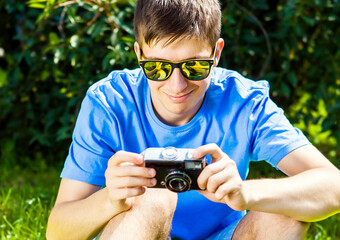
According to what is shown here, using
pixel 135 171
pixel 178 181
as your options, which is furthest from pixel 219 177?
pixel 135 171

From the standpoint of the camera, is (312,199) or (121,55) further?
(121,55)

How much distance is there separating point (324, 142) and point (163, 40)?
2813mm

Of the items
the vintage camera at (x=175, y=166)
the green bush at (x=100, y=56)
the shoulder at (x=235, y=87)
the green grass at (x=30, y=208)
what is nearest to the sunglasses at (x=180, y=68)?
the shoulder at (x=235, y=87)

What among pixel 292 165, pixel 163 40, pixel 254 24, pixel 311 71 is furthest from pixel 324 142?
pixel 163 40

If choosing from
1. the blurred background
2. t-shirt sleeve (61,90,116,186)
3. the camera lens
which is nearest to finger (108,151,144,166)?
the camera lens

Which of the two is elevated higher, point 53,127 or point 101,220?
point 101,220

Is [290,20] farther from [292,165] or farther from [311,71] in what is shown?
[292,165]

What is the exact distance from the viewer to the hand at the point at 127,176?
6.31ft

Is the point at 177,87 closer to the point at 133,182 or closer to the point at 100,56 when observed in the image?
the point at 133,182

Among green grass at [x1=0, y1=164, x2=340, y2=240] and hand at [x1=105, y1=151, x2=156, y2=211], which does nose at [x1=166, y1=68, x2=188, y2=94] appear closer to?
hand at [x1=105, y1=151, x2=156, y2=211]

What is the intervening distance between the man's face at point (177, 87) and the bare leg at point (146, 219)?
0.39 meters

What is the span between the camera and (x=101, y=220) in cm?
212

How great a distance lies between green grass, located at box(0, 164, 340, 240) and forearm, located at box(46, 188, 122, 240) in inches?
28.1

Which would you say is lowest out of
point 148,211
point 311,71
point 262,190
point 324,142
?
point 324,142
